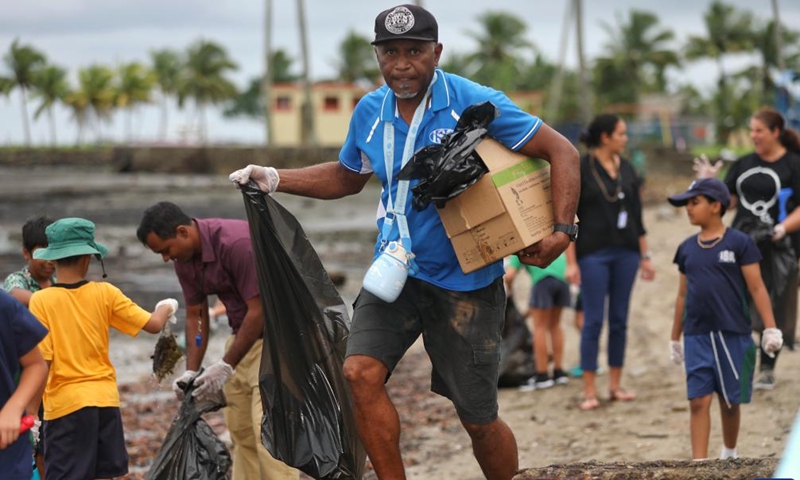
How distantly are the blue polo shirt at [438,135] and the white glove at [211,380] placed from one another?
3.96 feet

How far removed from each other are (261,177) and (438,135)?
2.76 ft

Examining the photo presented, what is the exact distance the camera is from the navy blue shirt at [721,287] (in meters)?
6.09

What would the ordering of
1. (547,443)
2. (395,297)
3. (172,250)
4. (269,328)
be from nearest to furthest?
1. (395,297)
2. (269,328)
3. (172,250)
4. (547,443)

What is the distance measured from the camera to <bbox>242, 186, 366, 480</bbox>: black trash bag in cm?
499

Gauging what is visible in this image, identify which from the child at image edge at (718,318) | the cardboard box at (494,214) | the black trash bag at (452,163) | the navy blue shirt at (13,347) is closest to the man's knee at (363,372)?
the cardboard box at (494,214)

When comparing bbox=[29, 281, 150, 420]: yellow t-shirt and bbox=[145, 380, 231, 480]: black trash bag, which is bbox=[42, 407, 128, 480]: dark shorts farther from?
bbox=[145, 380, 231, 480]: black trash bag

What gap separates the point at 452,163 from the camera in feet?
14.1

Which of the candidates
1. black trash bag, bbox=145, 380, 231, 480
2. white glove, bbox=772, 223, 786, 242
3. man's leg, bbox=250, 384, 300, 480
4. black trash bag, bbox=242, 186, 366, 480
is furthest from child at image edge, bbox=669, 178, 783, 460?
black trash bag, bbox=145, 380, 231, 480

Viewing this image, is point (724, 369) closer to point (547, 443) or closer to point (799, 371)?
point (547, 443)

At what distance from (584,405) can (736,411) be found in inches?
87.8

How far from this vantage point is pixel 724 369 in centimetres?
606

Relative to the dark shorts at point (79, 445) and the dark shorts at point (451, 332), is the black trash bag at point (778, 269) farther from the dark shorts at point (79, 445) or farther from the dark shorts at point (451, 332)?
the dark shorts at point (79, 445)

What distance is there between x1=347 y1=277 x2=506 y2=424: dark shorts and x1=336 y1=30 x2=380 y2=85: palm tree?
85.0 m

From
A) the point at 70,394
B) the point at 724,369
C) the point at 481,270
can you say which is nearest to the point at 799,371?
the point at 724,369
